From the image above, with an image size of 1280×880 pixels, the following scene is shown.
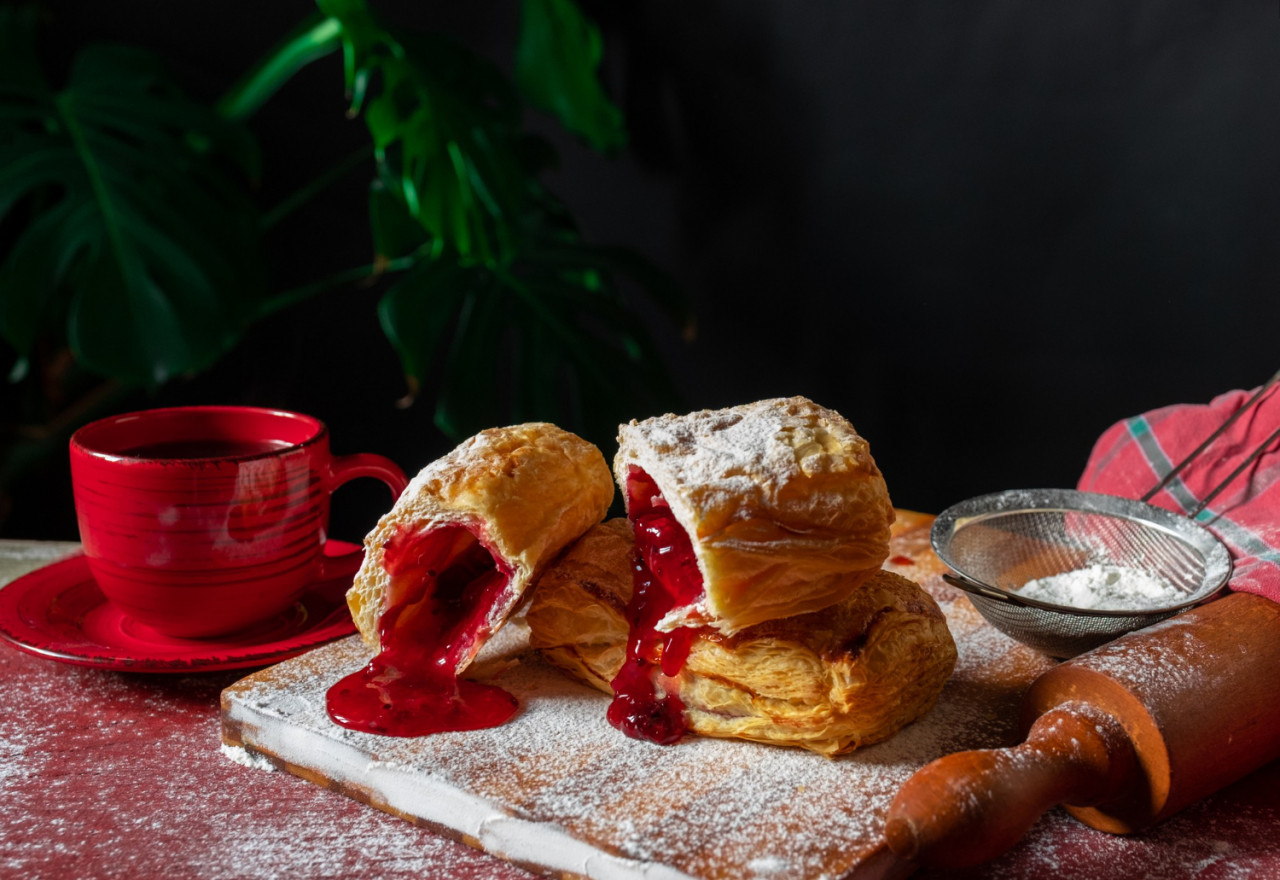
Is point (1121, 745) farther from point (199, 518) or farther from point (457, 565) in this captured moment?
point (199, 518)

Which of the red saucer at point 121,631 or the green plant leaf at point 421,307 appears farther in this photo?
the green plant leaf at point 421,307

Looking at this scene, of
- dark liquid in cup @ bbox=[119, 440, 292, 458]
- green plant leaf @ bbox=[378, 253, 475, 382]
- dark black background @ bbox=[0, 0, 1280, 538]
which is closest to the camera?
dark liquid in cup @ bbox=[119, 440, 292, 458]

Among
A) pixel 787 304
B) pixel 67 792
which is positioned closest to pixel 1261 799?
pixel 67 792

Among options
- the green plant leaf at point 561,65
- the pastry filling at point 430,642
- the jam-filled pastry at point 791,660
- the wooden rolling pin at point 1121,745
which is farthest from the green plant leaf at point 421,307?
the wooden rolling pin at point 1121,745

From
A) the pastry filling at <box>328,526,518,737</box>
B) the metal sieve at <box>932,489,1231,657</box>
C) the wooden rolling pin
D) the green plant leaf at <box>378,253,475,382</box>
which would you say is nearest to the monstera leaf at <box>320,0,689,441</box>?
the green plant leaf at <box>378,253,475,382</box>

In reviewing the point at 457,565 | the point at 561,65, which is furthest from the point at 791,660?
the point at 561,65

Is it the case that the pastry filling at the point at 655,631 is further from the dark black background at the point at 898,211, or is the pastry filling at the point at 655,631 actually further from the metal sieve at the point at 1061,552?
the dark black background at the point at 898,211

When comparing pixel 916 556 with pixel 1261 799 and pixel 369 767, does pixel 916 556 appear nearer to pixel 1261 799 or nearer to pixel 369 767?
pixel 1261 799

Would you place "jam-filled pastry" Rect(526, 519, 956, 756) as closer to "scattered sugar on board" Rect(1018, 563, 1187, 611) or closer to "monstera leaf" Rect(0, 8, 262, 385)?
"scattered sugar on board" Rect(1018, 563, 1187, 611)
